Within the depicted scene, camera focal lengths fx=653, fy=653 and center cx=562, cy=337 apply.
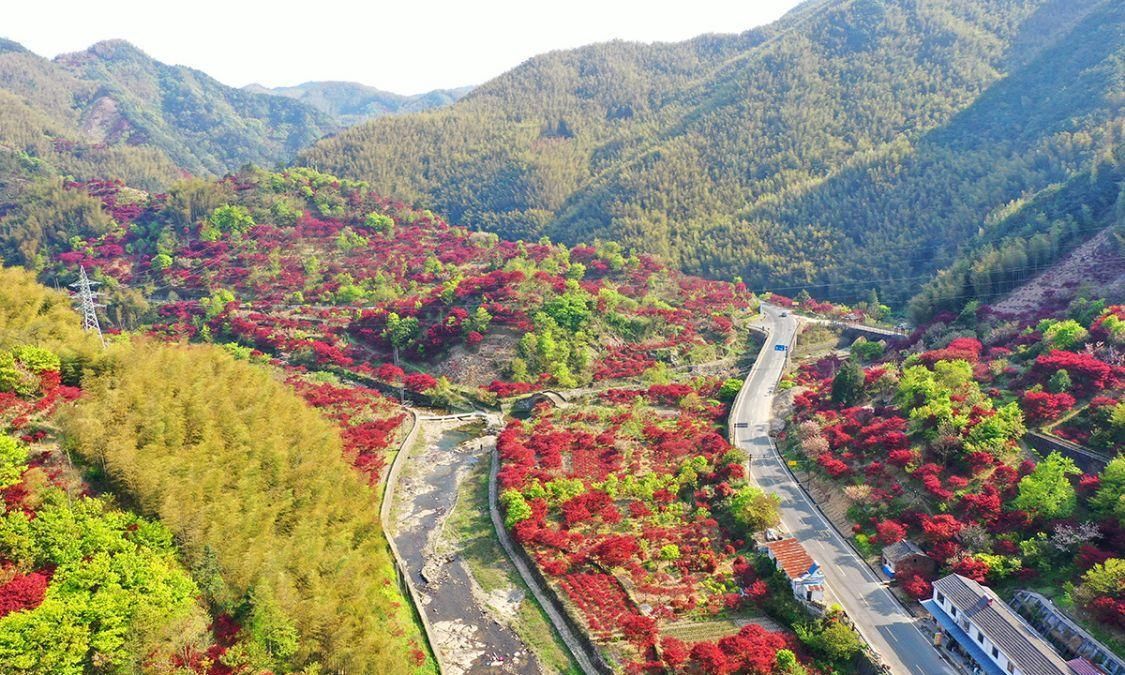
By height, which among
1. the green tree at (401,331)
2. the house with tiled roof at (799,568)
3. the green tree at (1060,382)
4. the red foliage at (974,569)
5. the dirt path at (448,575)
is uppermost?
the green tree at (1060,382)

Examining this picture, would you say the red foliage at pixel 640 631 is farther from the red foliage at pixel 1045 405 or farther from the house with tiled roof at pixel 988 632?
the red foliage at pixel 1045 405

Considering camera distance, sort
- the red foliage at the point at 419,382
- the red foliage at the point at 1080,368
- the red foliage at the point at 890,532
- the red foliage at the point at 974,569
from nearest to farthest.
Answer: the red foliage at the point at 974,569, the red foliage at the point at 890,532, the red foliage at the point at 1080,368, the red foliage at the point at 419,382

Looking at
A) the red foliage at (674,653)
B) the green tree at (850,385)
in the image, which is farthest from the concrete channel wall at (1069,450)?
the red foliage at (674,653)

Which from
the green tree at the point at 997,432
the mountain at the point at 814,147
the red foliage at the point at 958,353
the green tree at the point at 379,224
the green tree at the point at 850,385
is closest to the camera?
the green tree at the point at 997,432

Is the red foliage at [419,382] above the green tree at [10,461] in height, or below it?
below

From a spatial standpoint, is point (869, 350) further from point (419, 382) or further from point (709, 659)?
point (709, 659)

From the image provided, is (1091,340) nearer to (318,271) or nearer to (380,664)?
(380,664)

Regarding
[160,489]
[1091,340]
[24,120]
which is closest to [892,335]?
[1091,340]
